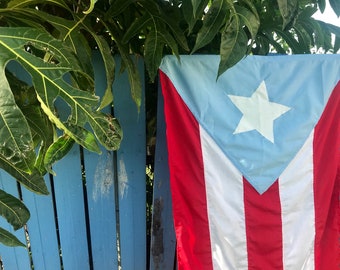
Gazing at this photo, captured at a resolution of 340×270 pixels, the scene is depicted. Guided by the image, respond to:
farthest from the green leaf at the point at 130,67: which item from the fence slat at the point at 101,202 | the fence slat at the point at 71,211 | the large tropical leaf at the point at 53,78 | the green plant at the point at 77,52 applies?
the fence slat at the point at 71,211

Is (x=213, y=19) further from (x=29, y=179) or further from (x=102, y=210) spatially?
(x=102, y=210)

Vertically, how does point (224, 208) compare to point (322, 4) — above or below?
below

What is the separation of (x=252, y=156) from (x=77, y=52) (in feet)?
2.43

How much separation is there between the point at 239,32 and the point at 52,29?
25.4 inches

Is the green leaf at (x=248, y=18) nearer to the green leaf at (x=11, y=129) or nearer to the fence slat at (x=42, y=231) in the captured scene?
the green leaf at (x=11, y=129)

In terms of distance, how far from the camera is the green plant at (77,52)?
86 centimetres

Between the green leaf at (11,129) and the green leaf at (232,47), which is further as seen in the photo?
the green leaf at (232,47)

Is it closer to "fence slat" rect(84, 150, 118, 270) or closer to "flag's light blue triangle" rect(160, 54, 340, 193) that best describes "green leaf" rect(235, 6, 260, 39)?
"flag's light blue triangle" rect(160, 54, 340, 193)

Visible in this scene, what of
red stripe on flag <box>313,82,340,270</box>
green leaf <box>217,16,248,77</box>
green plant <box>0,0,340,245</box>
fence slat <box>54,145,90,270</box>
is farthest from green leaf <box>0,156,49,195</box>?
red stripe on flag <box>313,82,340,270</box>

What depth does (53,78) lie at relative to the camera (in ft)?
2.90

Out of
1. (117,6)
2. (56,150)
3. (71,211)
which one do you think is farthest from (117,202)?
(117,6)

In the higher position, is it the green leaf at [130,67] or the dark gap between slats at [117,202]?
the green leaf at [130,67]

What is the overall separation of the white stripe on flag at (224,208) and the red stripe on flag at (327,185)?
0.32 metres

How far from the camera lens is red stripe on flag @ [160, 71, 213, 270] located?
1.32 metres
